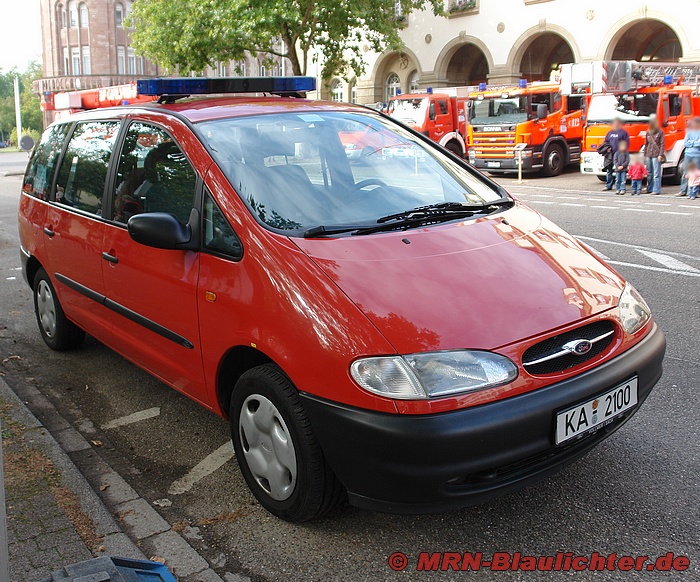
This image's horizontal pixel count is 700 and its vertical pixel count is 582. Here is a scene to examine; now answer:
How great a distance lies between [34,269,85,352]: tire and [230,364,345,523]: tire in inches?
106

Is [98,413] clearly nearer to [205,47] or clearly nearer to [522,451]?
[522,451]

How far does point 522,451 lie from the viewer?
107 inches

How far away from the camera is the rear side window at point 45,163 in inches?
211

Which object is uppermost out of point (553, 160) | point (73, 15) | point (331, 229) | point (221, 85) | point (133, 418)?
point (73, 15)

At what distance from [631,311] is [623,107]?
18327 mm

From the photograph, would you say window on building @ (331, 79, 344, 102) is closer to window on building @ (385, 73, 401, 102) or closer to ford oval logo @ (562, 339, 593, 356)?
window on building @ (385, 73, 401, 102)

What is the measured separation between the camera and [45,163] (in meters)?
5.55

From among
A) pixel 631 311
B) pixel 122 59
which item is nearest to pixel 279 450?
pixel 631 311

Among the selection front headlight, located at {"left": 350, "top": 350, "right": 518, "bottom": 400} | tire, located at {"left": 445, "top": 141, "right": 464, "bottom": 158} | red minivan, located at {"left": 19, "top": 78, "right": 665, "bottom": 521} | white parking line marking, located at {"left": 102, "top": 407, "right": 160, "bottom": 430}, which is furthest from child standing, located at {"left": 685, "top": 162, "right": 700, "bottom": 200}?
front headlight, located at {"left": 350, "top": 350, "right": 518, "bottom": 400}

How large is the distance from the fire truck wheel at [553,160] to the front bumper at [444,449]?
2177 centimetres

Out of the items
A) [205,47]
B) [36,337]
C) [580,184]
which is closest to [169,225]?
[36,337]

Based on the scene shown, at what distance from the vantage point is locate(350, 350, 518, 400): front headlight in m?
2.63

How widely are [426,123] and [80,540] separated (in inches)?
965

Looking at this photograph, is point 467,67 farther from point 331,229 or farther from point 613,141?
point 331,229
